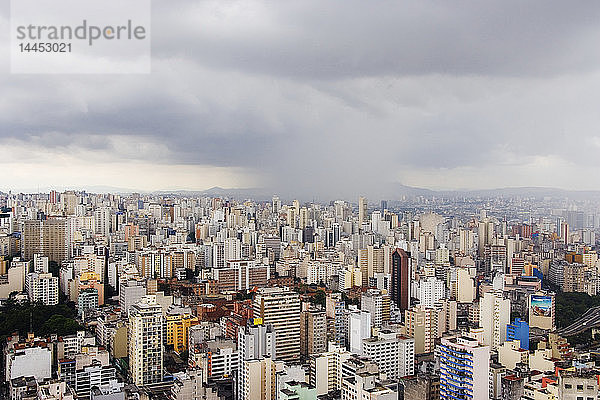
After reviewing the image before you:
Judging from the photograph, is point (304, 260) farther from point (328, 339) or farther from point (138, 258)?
point (328, 339)

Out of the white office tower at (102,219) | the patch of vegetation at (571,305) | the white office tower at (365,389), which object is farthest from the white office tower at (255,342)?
the white office tower at (102,219)

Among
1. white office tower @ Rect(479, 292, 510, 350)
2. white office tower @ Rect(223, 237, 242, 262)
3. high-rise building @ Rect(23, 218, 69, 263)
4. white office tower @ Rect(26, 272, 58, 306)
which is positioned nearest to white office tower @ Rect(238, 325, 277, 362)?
white office tower @ Rect(479, 292, 510, 350)

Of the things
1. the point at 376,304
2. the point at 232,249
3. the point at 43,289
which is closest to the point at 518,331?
the point at 376,304

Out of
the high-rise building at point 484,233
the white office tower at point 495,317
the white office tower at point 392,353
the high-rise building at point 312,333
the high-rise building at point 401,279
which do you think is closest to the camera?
the white office tower at point 392,353

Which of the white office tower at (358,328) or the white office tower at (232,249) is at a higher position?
the white office tower at (232,249)

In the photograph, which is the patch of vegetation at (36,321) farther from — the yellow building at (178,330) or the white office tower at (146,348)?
the white office tower at (146,348)

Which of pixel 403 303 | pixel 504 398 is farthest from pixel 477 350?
→ pixel 403 303

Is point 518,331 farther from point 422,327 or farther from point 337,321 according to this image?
point 337,321
